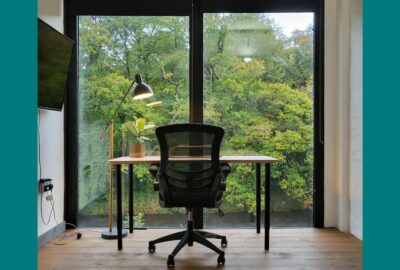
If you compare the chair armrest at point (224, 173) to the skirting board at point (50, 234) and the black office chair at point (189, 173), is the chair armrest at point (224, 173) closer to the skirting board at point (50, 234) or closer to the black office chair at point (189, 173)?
the black office chair at point (189, 173)

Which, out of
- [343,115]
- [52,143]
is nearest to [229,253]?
[343,115]

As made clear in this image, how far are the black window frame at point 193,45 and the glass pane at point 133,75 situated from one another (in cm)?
7

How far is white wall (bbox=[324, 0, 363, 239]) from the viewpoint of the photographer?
314cm

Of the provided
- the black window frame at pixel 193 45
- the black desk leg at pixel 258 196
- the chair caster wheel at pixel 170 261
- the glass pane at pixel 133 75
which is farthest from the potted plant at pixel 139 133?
the black desk leg at pixel 258 196

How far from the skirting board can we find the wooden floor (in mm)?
66

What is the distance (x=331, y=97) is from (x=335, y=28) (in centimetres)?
75

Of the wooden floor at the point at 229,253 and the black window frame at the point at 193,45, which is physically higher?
the black window frame at the point at 193,45

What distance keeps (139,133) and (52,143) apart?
869 millimetres

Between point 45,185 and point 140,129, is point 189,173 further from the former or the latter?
point 45,185

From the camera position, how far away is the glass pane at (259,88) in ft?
11.5

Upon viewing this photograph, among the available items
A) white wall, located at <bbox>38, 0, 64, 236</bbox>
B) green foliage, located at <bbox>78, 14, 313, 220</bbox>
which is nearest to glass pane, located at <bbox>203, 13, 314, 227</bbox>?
green foliage, located at <bbox>78, 14, 313, 220</bbox>

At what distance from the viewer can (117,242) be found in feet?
9.63

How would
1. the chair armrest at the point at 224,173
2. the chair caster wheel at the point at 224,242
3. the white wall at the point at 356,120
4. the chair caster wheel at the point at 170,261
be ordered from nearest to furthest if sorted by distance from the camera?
the chair caster wheel at the point at 170,261
the chair armrest at the point at 224,173
the chair caster wheel at the point at 224,242
the white wall at the point at 356,120

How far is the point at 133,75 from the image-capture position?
3506 mm
